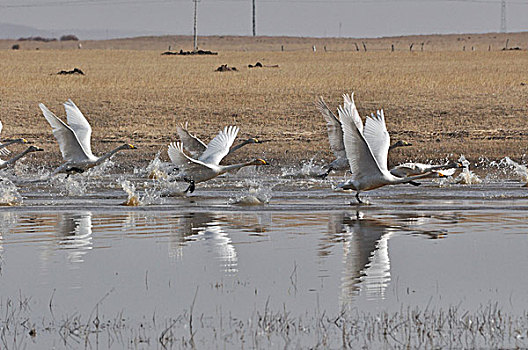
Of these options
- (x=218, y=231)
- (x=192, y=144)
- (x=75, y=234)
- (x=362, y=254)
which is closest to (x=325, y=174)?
(x=192, y=144)

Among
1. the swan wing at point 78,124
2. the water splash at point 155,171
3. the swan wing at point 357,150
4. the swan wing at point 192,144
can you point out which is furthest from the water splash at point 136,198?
the swan wing at point 357,150

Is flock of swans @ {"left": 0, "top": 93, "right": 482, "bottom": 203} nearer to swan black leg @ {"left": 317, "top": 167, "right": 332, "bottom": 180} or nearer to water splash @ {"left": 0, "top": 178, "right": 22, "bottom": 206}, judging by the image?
swan black leg @ {"left": 317, "top": 167, "right": 332, "bottom": 180}

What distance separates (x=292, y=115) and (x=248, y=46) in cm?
8666

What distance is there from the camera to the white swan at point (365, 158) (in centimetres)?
1375

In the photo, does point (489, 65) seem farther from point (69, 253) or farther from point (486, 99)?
point (69, 253)

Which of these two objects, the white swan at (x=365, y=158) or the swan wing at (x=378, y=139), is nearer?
the white swan at (x=365, y=158)

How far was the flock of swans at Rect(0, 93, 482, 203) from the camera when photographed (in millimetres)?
14242

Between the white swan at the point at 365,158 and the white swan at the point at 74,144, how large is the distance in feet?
15.0

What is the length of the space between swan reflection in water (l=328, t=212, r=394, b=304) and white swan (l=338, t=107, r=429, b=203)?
57 centimetres

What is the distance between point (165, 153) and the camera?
2347cm

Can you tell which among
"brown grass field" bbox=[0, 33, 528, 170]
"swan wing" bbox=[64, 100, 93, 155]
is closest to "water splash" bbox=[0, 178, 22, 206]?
"swan wing" bbox=[64, 100, 93, 155]

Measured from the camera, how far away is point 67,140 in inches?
696

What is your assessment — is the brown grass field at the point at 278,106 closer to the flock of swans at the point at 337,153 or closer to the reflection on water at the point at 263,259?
the flock of swans at the point at 337,153

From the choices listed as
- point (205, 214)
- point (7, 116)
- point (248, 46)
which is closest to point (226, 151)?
point (205, 214)
